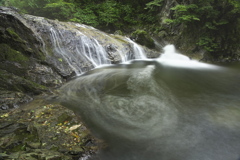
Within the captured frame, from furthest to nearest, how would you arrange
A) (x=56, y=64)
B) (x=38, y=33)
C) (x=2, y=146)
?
(x=38, y=33), (x=56, y=64), (x=2, y=146)

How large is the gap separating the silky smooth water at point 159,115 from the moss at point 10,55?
190 cm

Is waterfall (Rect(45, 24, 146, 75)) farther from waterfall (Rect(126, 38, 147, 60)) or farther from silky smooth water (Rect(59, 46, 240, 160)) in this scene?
silky smooth water (Rect(59, 46, 240, 160))

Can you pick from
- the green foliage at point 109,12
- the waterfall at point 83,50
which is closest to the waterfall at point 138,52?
the waterfall at point 83,50

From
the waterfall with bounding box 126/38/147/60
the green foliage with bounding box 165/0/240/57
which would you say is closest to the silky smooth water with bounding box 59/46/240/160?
the waterfall with bounding box 126/38/147/60

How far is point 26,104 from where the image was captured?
14.0 feet

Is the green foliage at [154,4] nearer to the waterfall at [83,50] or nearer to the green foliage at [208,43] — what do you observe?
the green foliage at [208,43]

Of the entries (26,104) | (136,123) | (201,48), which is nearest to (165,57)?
(201,48)

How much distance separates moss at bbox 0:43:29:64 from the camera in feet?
16.9

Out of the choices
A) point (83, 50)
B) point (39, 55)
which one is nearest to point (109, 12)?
point (83, 50)

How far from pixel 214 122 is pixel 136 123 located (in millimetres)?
1986

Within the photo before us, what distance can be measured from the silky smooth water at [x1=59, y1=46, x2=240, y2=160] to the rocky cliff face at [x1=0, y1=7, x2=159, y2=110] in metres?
1.00

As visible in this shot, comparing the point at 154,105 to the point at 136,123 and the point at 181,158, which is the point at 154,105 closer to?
the point at 136,123

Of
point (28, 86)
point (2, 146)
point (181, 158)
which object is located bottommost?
point (181, 158)

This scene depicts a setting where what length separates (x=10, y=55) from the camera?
5.33 metres
